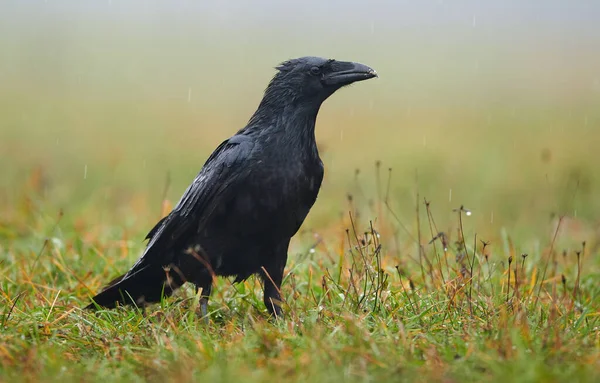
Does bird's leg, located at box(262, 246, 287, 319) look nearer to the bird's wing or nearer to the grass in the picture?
the grass

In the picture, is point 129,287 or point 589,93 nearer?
point 129,287

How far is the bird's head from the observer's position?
472 cm

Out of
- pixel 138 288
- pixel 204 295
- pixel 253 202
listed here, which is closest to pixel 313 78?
pixel 253 202

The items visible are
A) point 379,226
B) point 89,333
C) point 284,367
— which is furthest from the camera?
point 379,226

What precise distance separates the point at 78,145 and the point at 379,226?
840 centimetres

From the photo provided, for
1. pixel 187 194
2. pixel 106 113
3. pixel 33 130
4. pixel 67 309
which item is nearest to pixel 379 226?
pixel 187 194

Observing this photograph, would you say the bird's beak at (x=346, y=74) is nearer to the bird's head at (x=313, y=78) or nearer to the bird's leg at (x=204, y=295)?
the bird's head at (x=313, y=78)

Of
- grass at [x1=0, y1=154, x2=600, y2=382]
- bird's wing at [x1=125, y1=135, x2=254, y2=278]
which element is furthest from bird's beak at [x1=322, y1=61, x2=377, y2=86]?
grass at [x1=0, y1=154, x2=600, y2=382]

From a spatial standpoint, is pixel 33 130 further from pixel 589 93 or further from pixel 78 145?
pixel 589 93

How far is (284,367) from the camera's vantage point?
10.8 ft

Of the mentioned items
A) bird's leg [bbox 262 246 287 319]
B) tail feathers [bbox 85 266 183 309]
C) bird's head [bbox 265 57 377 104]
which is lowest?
tail feathers [bbox 85 266 183 309]

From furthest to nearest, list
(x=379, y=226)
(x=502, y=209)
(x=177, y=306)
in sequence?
(x=502, y=209) < (x=379, y=226) < (x=177, y=306)

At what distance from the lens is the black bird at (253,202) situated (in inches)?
173

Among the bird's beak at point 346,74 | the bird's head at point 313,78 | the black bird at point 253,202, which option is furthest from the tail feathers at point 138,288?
the bird's beak at point 346,74
